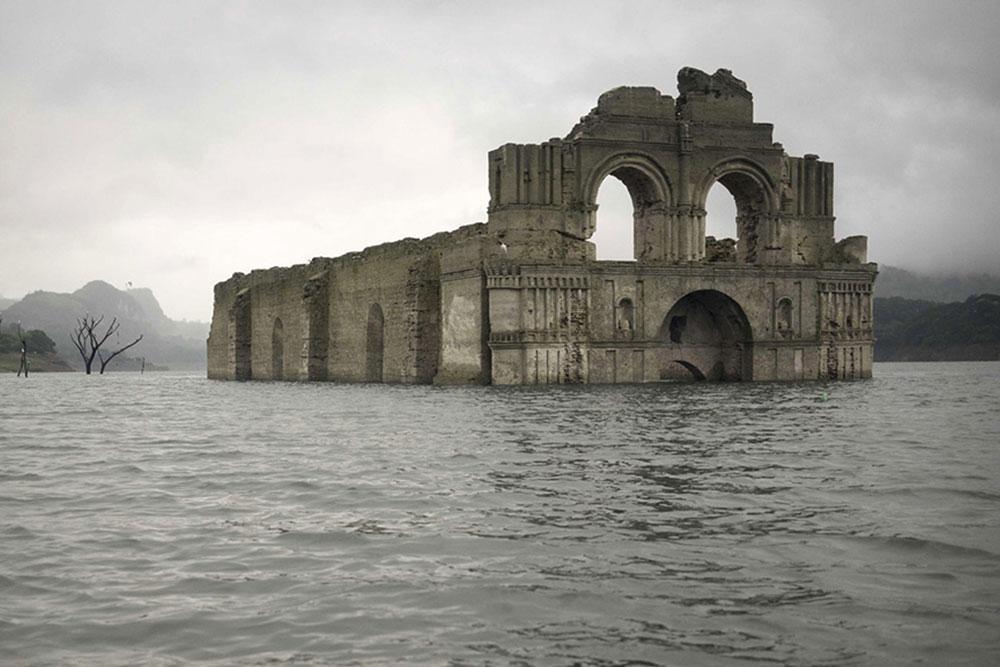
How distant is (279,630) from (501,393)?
23.9m

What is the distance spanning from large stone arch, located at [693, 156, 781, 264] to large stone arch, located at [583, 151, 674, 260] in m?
1.39

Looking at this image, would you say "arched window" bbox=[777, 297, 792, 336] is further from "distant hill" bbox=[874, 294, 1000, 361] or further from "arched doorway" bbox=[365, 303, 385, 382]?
"distant hill" bbox=[874, 294, 1000, 361]

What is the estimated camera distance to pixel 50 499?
10539 mm

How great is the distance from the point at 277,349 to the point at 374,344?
13260mm

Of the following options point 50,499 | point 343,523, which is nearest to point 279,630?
point 343,523

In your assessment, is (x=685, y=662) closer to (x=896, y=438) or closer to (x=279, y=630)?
(x=279, y=630)

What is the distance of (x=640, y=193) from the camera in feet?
130

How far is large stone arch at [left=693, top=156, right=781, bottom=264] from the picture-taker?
39062 mm

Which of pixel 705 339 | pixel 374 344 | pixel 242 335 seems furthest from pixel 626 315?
pixel 242 335

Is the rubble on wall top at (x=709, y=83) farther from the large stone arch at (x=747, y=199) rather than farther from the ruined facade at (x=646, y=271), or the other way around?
the large stone arch at (x=747, y=199)

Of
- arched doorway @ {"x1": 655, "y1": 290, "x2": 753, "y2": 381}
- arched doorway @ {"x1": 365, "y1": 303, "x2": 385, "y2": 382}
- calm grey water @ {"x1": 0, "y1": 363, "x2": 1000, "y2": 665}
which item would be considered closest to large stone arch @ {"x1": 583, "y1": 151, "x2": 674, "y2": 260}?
arched doorway @ {"x1": 655, "y1": 290, "x2": 753, "y2": 381}

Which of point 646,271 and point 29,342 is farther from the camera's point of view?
point 29,342

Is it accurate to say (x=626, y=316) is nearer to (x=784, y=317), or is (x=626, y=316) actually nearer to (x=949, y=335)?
(x=784, y=317)

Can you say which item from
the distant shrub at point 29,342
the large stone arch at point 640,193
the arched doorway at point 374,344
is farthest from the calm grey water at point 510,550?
the distant shrub at point 29,342
